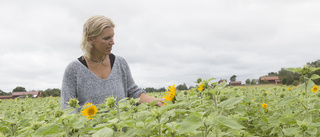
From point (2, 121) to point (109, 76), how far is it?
1.67 m

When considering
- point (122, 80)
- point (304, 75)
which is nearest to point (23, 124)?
point (122, 80)

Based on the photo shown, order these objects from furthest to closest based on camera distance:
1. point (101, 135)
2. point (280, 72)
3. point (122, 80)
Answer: point (280, 72), point (122, 80), point (101, 135)

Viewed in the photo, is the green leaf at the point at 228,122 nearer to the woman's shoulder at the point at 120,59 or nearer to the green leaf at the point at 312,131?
the green leaf at the point at 312,131

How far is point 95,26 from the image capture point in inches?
127

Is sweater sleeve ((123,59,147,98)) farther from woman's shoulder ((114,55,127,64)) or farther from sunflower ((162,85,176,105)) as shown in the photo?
sunflower ((162,85,176,105))

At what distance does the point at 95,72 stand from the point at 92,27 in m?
0.69

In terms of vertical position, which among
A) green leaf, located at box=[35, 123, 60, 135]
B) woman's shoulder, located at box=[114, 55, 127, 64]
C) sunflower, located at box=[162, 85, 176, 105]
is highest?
woman's shoulder, located at box=[114, 55, 127, 64]

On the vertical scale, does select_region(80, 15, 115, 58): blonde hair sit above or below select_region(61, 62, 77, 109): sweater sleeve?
above

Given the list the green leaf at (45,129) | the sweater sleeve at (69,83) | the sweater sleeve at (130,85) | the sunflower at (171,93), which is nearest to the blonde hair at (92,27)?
the sweater sleeve at (69,83)

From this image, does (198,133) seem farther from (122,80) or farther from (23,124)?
(122,80)

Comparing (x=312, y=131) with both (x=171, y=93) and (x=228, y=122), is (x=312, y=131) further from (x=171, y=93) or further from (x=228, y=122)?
(x=171, y=93)

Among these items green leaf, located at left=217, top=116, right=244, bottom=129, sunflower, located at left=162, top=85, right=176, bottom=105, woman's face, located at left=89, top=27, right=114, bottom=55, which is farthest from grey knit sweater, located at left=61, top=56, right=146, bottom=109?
green leaf, located at left=217, top=116, right=244, bottom=129

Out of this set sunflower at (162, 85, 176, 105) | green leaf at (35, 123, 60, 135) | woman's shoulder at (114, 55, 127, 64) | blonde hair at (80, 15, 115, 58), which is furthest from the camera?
woman's shoulder at (114, 55, 127, 64)

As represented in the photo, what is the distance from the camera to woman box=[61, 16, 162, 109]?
3248mm
